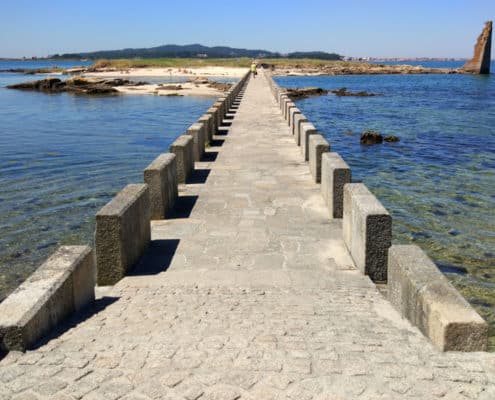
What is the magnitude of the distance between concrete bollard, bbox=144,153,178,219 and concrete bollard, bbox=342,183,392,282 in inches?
120

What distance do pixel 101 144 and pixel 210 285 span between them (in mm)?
Result: 20030

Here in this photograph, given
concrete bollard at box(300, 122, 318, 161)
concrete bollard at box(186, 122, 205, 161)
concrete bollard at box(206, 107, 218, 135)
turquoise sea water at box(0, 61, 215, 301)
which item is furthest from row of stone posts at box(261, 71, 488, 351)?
concrete bollard at box(206, 107, 218, 135)

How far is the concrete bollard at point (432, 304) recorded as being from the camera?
4270mm

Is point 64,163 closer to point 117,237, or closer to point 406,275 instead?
point 117,237

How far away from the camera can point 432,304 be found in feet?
14.9

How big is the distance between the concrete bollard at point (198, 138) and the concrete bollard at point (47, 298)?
7749mm

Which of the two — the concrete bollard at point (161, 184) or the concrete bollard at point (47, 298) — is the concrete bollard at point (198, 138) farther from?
the concrete bollard at point (47, 298)

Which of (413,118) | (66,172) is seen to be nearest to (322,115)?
(413,118)

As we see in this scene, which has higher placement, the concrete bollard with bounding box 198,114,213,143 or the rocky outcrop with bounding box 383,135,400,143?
the concrete bollard with bounding box 198,114,213,143

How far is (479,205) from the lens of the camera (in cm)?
1436

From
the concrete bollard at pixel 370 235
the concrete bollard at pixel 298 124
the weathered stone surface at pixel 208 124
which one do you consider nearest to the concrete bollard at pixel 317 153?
the concrete bollard at pixel 298 124

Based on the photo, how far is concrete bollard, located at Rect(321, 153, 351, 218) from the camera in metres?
8.75

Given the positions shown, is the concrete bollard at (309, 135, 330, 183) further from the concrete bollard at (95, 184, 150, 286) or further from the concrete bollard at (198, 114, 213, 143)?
the concrete bollard at (95, 184, 150, 286)

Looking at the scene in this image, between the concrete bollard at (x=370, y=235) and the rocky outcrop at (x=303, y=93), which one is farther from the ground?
the rocky outcrop at (x=303, y=93)
